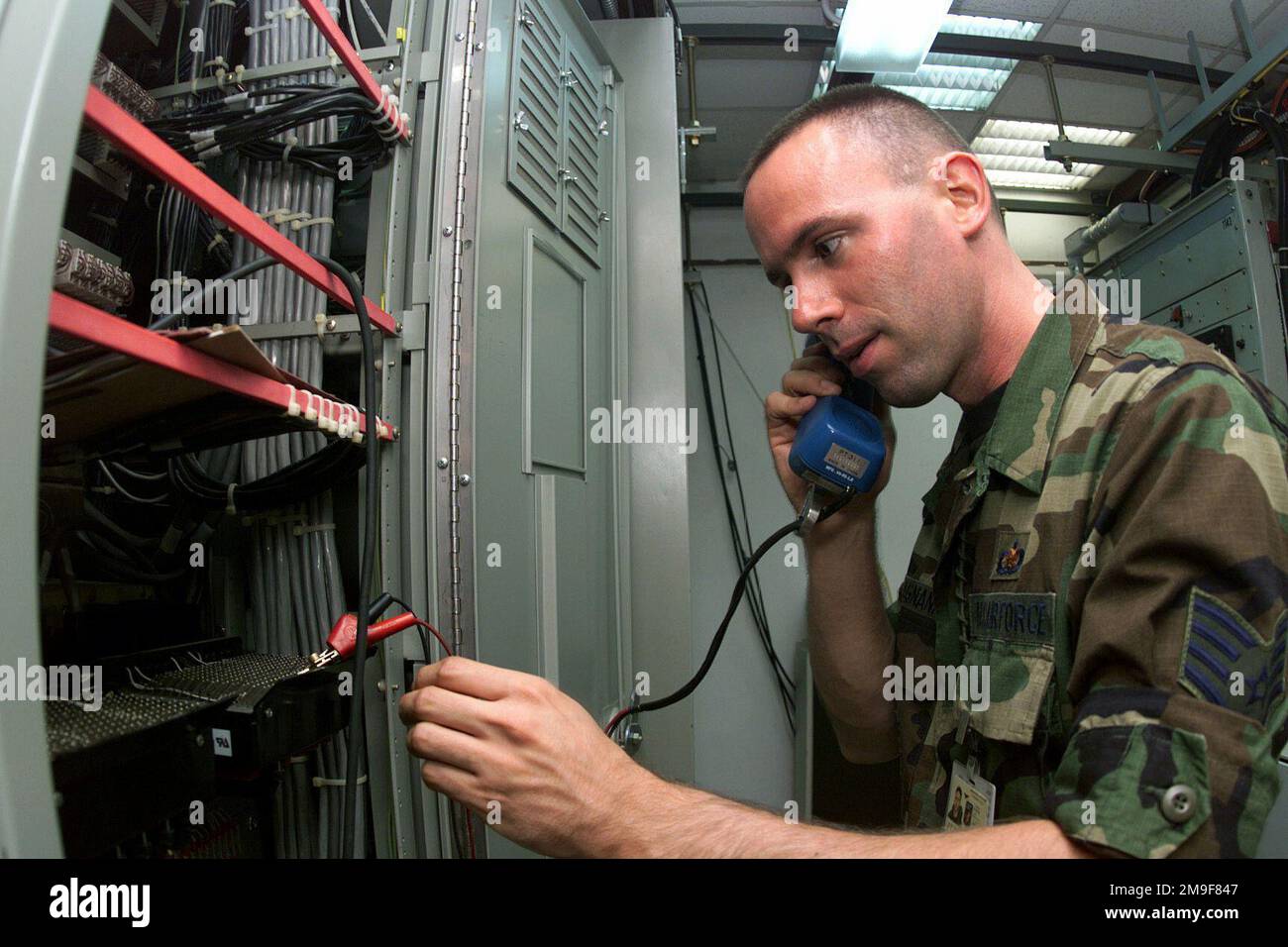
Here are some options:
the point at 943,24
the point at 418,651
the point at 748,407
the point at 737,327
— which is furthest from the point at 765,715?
the point at 943,24

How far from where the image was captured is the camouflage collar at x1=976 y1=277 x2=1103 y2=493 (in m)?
0.75

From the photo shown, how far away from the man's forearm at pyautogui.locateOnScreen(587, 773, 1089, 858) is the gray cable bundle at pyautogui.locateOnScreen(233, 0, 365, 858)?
625 mm

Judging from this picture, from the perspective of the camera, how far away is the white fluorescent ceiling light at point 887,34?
1.79m

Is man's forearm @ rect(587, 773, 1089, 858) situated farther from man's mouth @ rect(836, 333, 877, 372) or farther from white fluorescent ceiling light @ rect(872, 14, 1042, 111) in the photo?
white fluorescent ceiling light @ rect(872, 14, 1042, 111)

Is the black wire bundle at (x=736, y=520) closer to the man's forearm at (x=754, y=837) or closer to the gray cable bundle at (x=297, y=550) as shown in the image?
the gray cable bundle at (x=297, y=550)

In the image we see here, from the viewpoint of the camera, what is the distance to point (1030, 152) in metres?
2.90

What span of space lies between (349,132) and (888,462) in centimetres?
116

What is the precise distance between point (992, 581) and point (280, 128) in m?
1.24

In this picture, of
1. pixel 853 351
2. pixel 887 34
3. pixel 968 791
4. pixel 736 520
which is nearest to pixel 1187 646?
pixel 968 791

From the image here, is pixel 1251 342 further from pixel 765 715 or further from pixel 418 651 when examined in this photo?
pixel 418 651

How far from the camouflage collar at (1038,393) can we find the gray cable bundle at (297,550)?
1.04m

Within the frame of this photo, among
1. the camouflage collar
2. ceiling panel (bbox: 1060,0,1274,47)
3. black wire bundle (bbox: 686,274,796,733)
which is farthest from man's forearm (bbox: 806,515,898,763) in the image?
ceiling panel (bbox: 1060,0,1274,47)

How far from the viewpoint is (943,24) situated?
7.28 ft
